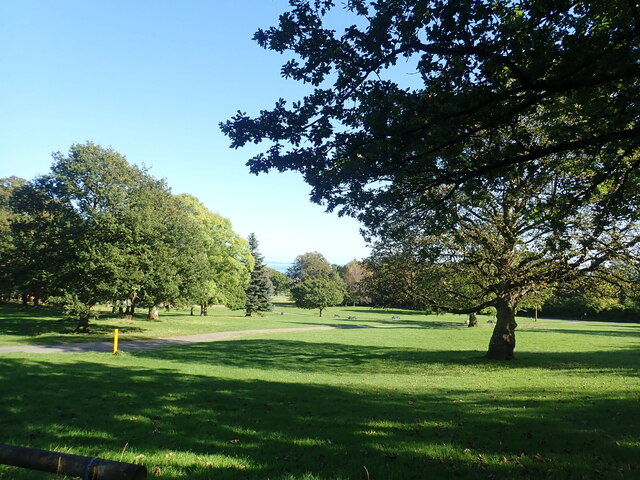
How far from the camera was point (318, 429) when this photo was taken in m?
6.54

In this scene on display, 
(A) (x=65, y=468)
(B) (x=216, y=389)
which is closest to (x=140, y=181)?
(B) (x=216, y=389)

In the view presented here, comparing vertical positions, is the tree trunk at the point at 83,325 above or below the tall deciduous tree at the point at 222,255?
below

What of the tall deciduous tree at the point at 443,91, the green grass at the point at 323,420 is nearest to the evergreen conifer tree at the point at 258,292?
the green grass at the point at 323,420

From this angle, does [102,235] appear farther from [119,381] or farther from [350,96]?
[350,96]

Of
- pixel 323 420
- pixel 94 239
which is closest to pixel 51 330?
pixel 94 239

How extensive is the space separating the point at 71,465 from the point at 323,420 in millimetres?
5739


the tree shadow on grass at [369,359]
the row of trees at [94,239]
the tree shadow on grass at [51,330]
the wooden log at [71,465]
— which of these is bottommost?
the tree shadow on grass at [369,359]

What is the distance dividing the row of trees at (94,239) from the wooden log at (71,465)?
22429 millimetres

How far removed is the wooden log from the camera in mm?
1942

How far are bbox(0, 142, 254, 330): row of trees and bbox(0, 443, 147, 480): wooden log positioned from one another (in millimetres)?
22429

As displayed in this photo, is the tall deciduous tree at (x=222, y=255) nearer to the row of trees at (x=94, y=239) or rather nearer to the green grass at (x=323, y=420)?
the row of trees at (x=94, y=239)

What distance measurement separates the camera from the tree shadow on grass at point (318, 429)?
486cm

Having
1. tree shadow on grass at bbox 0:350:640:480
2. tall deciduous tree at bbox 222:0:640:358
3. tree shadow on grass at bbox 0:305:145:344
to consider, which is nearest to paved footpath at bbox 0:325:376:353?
tree shadow on grass at bbox 0:305:145:344

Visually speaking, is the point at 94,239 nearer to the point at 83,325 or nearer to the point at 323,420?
the point at 83,325
